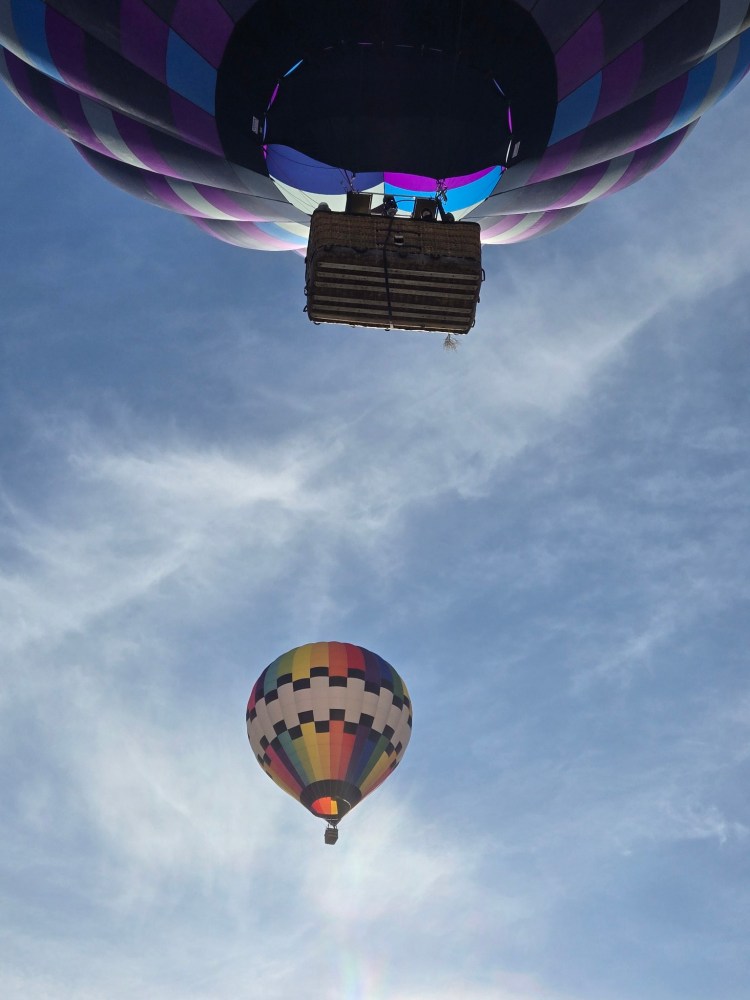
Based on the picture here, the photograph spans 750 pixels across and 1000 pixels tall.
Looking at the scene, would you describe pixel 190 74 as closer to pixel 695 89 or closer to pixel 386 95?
pixel 386 95

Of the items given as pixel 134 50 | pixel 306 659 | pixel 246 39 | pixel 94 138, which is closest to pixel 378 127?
pixel 246 39

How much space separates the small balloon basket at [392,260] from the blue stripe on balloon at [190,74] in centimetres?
189

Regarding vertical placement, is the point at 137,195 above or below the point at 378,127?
above

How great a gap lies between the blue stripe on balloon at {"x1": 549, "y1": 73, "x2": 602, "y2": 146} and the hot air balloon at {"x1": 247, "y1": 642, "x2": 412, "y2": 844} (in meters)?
11.6

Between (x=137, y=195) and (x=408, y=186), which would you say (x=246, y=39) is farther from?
(x=137, y=195)

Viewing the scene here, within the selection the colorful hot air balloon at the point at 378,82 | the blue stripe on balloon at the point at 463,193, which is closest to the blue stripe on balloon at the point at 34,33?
the colorful hot air balloon at the point at 378,82

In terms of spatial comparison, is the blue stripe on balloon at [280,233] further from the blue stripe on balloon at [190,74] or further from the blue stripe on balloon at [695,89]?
the blue stripe on balloon at [695,89]

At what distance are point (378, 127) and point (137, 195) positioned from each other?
13.5ft

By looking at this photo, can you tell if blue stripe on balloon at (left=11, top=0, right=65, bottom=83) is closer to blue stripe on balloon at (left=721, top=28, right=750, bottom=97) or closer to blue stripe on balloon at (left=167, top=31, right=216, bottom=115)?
Result: blue stripe on balloon at (left=167, top=31, right=216, bottom=115)

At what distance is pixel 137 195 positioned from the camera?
14602 mm

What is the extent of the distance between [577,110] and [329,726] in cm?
1201

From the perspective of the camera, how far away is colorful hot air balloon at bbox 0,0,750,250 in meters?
11.3

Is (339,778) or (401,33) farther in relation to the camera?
(339,778)

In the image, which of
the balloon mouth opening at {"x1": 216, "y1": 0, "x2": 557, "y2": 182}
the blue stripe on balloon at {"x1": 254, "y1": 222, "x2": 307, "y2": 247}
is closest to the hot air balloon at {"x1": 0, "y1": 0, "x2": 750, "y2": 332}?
the balloon mouth opening at {"x1": 216, "y1": 0, "x2": 557, "y2": 182}
